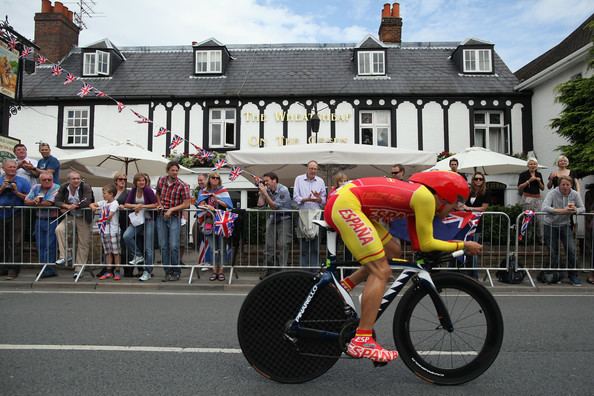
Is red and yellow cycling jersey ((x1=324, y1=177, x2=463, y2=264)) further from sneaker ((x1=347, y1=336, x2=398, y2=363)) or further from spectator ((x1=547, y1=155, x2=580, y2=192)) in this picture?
spectator ((x1=547, y1=155, x2=580, y2=192))

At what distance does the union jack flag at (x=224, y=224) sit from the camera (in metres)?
7.98

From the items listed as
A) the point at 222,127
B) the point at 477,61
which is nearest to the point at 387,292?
the point at 222,127

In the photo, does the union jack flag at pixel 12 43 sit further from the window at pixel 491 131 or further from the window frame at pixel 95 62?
the window at pixel 491 131

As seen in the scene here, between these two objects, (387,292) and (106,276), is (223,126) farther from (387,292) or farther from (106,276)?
(387,292)

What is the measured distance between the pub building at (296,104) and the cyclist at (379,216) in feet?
52.7

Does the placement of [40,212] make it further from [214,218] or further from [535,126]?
[535,126]

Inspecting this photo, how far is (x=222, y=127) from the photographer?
2005 cm

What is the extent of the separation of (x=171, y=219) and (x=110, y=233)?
3.61ft

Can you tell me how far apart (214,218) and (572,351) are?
18.8 feet

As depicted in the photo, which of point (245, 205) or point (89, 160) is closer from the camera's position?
point (89, 160)

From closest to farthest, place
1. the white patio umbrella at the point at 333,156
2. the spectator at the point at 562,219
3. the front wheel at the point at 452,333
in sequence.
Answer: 1. the front wheel at the point at 452,333
2. the spectator at the point at 562,219
3. the white patio umbrella at the point at 333,156

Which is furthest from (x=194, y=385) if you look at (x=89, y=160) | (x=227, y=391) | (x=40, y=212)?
(x=89, y=160)

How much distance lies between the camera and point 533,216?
27.2ft

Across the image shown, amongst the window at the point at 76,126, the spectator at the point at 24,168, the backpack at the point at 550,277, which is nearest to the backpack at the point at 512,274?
the backpack at the point at 550,277
